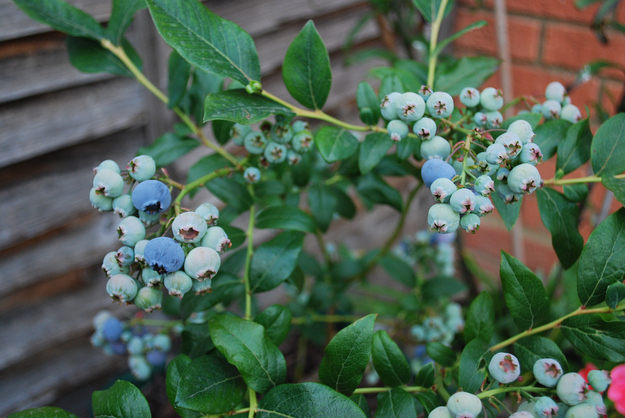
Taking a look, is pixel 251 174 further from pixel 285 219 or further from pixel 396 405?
pixel 396 405

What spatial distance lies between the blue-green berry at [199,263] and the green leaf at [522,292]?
31 cm

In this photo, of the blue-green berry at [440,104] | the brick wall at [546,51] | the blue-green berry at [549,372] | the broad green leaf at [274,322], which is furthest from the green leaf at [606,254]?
the brick wall at [546,51]

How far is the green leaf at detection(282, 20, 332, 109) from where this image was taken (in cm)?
54

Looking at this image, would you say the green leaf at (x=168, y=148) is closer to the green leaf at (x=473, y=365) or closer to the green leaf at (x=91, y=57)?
the green leaf at (x=91, y=57)

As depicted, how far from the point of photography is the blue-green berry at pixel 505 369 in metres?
0.47

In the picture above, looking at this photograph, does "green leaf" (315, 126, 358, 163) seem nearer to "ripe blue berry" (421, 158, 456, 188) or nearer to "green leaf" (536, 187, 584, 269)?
"ripe blue berry" (421, 158, 456, 188)

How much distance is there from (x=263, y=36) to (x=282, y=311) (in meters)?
0.94

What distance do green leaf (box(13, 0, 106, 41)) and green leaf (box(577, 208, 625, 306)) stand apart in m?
0.71

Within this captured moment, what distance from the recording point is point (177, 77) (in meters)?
0.68

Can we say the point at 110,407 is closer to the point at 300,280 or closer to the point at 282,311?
the point at 282,311

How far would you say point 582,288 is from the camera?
506mm

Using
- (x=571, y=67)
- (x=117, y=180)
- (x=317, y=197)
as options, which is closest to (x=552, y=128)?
(x=317, y=197)

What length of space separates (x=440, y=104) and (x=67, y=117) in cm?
85

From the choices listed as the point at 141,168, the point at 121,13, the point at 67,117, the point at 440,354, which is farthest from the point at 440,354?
the point at 67,117
